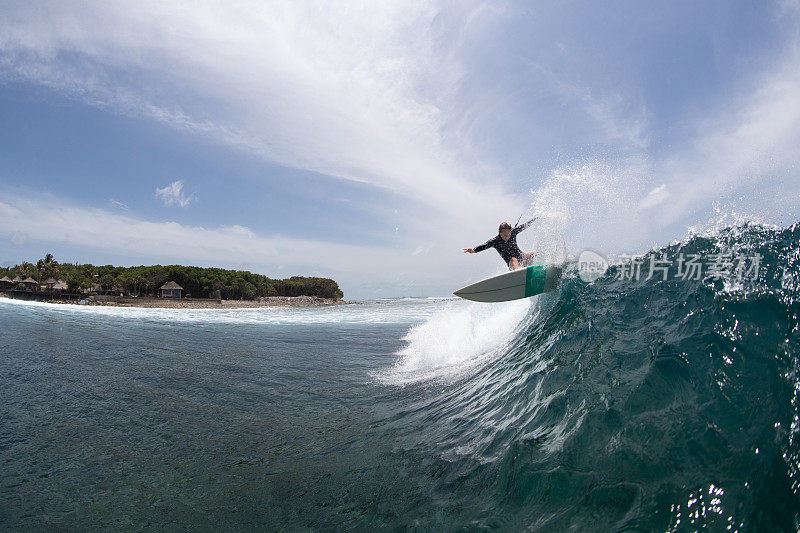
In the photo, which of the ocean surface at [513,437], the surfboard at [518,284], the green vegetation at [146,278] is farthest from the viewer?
the green vegetation at [146,278]

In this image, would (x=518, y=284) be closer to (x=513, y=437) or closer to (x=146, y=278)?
(x=513, y=437)

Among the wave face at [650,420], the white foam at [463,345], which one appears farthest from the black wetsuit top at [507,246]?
the wave face at [650,420]

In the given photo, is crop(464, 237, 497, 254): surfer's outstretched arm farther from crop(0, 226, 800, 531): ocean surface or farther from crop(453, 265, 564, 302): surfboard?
crop(0, 226, 800, 531): ocean surface

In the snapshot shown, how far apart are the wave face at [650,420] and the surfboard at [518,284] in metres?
2.51

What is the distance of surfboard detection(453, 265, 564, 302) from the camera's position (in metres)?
8.81

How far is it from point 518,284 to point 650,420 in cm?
563

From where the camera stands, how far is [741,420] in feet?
10.3

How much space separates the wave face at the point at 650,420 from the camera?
2680mm

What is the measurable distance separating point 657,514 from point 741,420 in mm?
1351

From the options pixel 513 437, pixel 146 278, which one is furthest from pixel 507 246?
pixel 146 278

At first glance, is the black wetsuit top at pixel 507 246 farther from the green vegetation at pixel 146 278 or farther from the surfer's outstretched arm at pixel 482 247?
the green vegetation at pixel 146 278

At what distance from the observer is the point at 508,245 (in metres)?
10.9

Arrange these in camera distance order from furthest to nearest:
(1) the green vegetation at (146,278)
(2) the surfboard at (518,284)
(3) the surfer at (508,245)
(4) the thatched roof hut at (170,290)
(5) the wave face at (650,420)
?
(4) the thatched roof hut at (170,290)
(1) the green vegetation at (146,278)
(3) the surfer at (508,245)
(2) the surfboard at (518,284)
(5) the wave face at (650,420)

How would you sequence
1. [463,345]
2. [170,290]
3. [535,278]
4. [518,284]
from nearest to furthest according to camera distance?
[535,278]
[518,284]
[463,345]
[170,290]
